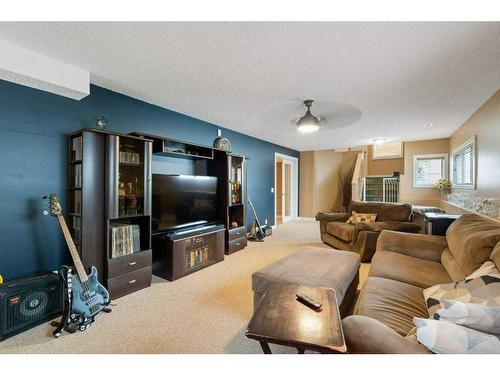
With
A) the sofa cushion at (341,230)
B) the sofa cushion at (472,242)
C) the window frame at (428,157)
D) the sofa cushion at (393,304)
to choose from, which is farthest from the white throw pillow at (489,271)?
the window frame at (428,157)

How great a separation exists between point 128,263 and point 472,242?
3056 mm

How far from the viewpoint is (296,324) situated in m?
1.15

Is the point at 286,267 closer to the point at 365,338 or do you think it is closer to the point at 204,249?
the point at 365,338

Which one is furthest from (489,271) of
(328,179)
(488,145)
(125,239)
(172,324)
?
(328,179)

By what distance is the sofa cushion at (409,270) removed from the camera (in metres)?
1.89

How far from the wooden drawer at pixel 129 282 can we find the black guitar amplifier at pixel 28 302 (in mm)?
424

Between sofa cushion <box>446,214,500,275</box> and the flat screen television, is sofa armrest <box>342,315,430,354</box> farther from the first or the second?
the flat screen television

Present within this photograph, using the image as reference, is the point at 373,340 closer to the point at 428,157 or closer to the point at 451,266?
the point at 451,266

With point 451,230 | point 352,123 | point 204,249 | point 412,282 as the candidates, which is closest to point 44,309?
point 204,249

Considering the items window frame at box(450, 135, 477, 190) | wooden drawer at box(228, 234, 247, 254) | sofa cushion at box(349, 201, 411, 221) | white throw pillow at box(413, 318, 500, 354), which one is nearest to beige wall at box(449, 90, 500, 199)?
window frame at box(450, 135, 477, 190)

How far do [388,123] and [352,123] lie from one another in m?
0.64
